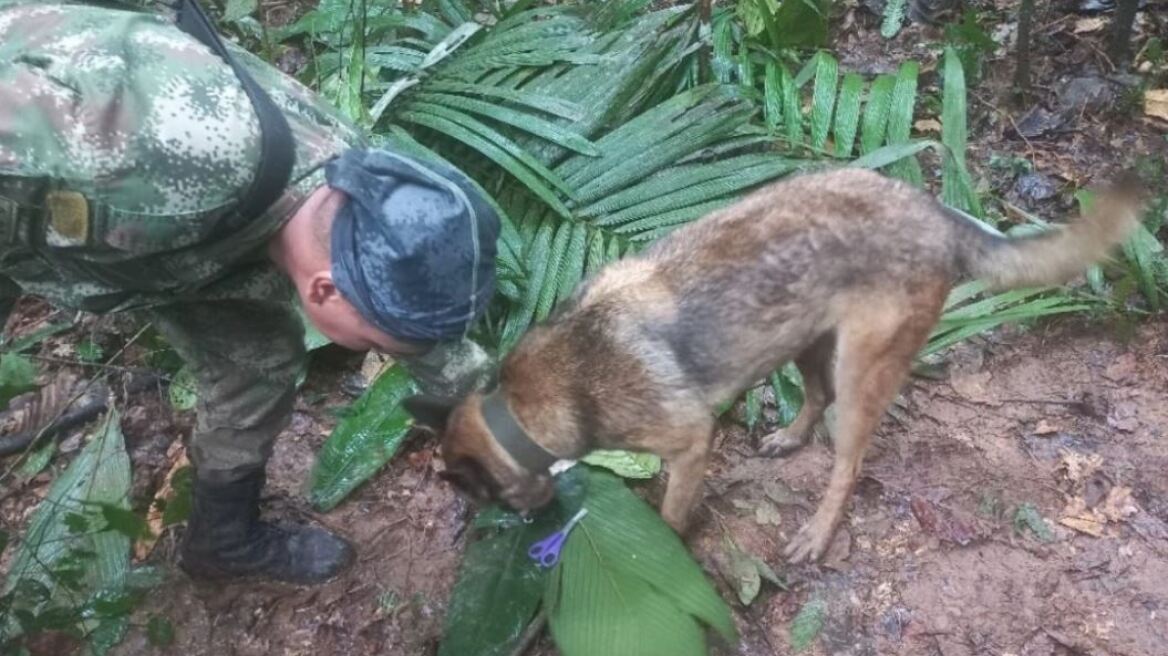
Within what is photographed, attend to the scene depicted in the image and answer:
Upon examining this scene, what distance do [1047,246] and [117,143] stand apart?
2814 millimetres

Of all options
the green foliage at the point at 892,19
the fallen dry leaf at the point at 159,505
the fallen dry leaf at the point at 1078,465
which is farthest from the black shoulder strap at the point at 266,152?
the green foliage at the point at 892,19

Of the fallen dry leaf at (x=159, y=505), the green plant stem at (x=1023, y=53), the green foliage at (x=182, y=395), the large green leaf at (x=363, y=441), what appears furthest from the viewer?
the green plant stem at (x=1023, y=53)

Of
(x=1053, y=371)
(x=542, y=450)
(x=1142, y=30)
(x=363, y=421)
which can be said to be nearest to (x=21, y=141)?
(x=542, y=450)

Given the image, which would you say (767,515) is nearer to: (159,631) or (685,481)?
(685,481)

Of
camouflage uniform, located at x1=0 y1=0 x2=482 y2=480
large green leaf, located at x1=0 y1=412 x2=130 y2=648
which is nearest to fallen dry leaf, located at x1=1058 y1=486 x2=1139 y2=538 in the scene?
camouflage uniform, located at x1=0 y1=0 x2=482 y2=480

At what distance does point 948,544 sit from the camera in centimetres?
362

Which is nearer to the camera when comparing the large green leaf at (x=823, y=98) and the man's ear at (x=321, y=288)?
the man's ear at (x=321, y=288)

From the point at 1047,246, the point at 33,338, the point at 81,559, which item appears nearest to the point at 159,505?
the point at 81,559

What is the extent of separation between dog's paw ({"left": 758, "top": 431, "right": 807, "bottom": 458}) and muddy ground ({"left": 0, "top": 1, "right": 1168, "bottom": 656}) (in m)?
0.04

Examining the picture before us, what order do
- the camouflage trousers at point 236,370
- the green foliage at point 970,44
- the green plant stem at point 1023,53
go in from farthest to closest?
the green foliage at point 970,44, the green plant stem at point 1023,53, the camouflage trousers at point 236,370

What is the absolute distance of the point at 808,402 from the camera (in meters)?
3.97

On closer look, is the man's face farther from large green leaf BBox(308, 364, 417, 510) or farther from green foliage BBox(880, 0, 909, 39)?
green foliage BBox(880, 0, 909, 39)

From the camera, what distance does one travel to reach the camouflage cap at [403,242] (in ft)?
7.19

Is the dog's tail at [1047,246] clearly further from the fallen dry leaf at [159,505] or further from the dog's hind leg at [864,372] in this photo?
the fallen dry leaf at [159,505]
